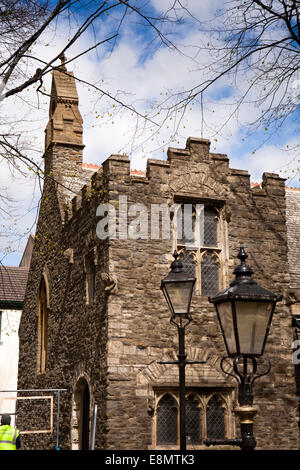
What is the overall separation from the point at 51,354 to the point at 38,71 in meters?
10.0

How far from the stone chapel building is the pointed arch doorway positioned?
0.08 ft

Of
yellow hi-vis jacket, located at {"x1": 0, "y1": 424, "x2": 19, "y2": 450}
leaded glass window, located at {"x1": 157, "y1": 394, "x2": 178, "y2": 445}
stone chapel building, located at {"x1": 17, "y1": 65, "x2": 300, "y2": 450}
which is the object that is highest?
stone chapel building, located at {"x1": 17, "y1": 65, "x2": 300, "y2": 450}

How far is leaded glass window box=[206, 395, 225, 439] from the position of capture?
13.0 metres

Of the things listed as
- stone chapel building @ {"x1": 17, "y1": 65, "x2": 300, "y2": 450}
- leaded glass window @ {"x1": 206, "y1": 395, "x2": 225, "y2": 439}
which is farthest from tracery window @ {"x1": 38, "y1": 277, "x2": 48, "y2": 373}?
leaded glass window @ {"x1": 206, "y1": 395, "x2": 225, "y2": 439}

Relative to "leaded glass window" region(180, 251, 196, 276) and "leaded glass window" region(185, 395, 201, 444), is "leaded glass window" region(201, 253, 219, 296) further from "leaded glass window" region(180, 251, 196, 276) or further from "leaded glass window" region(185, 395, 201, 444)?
"leaded glass window" region(185, 395, 201, 444)

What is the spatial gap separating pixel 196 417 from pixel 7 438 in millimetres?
4508

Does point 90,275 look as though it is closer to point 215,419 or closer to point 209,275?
point 209,275

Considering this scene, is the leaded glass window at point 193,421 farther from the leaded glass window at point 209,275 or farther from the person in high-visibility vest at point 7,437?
the person in high-visibility vest at point 7,437

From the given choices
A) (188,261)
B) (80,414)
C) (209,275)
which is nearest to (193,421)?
(80,414)

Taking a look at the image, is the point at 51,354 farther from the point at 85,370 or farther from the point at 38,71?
the point at 38,71

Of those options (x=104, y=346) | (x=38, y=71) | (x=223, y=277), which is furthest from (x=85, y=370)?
(x=38, y=71)

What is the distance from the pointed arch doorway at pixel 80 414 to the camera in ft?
47.3

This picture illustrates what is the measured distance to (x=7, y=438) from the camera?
9781 mm

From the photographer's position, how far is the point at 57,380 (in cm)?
1636
